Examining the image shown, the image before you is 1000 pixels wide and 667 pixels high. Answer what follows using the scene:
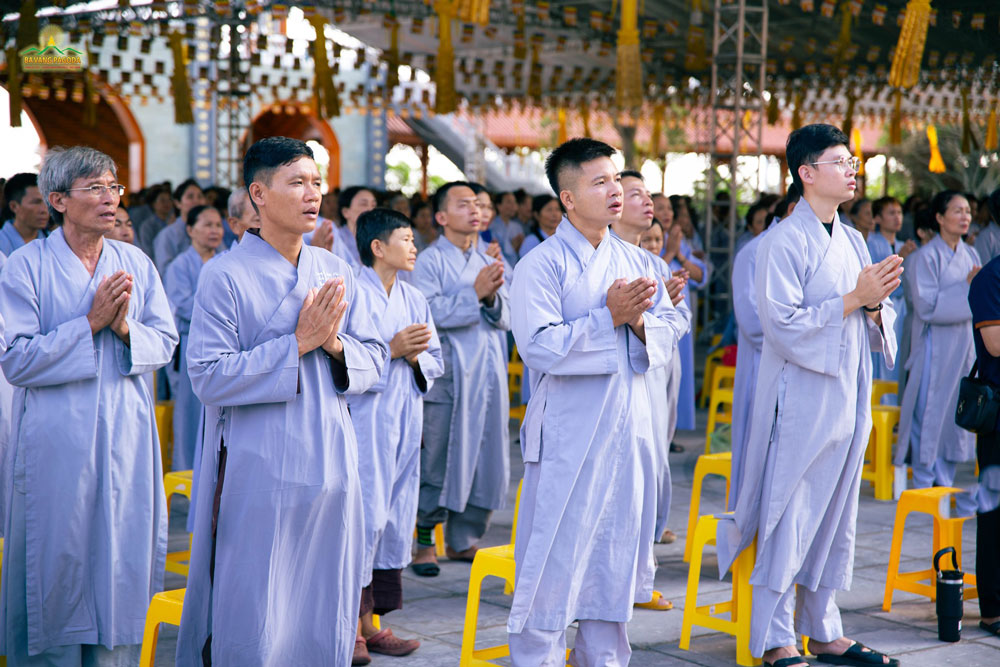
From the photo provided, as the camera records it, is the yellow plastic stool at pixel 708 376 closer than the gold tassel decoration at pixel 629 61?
No

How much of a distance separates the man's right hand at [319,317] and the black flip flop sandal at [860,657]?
2.16m

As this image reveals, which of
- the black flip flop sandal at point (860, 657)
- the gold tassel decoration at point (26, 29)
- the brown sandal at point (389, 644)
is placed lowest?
the brown sandal at point (389, 644)

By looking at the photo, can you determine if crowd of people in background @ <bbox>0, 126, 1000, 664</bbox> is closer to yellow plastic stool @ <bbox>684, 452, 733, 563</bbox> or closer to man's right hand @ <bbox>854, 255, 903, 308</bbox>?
man's right hand @ <bbox>854, 255, 903, 308</bbox>

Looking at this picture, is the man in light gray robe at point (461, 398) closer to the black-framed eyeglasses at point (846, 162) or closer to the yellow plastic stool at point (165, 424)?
the black-framed eyeglasses at point (846, 162)

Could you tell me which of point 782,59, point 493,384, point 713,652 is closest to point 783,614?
point 713,652

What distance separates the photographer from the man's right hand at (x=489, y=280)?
15.9 ft

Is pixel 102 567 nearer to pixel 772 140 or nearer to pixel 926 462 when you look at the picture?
pixel 926 462

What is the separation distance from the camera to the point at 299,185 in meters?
2.85

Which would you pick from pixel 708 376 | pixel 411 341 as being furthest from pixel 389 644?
pixel 708 376

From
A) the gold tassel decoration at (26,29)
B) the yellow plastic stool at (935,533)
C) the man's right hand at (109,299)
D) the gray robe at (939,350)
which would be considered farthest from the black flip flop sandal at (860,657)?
the gold tassel decoration at (26,29)

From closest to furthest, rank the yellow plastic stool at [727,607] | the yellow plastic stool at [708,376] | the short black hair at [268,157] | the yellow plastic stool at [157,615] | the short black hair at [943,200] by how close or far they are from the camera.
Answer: the short black hair at [268,157] → the yellow plastic stool at [157,615] → the yellow plastic stool at [727,607] → the short black hair at [943,200] → the yellow plastic stool at [708,376]

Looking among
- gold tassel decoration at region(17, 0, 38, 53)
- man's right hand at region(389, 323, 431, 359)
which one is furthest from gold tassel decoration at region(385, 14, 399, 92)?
man's right hand at region(389, 323, 431, 359)

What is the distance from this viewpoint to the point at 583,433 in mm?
3396

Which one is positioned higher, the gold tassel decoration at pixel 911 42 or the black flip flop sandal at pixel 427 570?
the gold tassel decoration at pixel 911 42
